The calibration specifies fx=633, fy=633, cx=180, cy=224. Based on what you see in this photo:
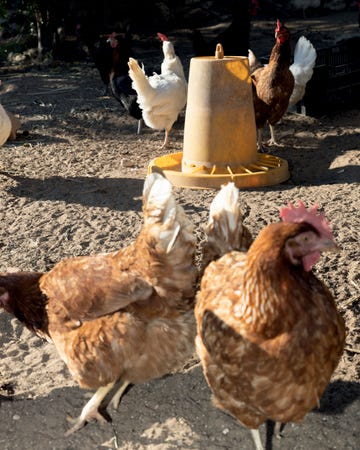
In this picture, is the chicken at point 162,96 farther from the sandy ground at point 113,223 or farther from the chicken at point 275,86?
the chicken at point 275,86

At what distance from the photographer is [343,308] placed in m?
3.58

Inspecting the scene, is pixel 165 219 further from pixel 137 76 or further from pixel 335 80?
pixel 335 80

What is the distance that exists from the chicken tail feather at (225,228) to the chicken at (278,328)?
377 millimetres

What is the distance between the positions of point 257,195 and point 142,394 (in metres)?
2.71

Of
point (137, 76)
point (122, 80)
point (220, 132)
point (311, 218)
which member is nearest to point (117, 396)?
point (311, 218)

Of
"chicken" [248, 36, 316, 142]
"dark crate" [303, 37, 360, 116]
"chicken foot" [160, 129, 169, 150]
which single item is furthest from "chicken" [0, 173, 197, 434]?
"dark crate" [303, 37, 360, 116]

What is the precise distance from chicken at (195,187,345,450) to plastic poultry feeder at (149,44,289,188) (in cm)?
322

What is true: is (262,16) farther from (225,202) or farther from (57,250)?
(225,202)

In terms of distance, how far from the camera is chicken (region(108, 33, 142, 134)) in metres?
7.62

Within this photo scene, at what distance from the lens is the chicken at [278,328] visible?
229cm

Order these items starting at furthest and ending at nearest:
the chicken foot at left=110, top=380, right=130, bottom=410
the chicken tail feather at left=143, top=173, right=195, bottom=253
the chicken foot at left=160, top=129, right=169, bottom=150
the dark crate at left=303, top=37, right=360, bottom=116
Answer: the dark crate at left=303, top=37, right=360, bottom=116 → the chicken foot at left=160, top=129, right=169, bottom=150 → the chicken foot at left=110, top=380, right=130, bottom=410 → the chicken tail feather at left=143, top=173, right=195, bottom=253

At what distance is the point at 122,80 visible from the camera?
7.95 m

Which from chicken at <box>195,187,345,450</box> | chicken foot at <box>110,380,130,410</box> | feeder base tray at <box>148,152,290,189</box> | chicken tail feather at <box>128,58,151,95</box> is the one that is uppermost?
chicken tail feather at <box>128,58,151,95</box>

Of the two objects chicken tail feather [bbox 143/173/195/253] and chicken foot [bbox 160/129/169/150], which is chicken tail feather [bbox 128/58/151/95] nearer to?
chicken foot [bbox 160/129/169/150]
